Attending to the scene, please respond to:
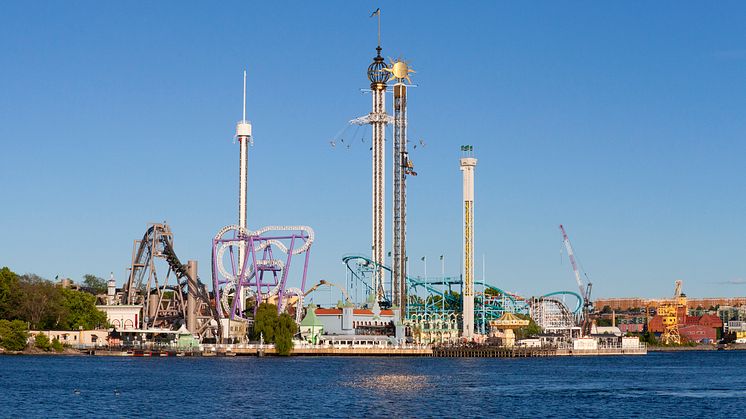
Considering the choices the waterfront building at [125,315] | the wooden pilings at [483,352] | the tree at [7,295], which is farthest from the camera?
the waterfront building at [125,315]

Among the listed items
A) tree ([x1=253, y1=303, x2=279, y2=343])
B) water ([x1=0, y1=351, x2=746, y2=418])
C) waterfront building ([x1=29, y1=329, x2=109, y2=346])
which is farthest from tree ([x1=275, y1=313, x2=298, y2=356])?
waterfront building ([x1=29, y1=329, x2=109, y2=346])

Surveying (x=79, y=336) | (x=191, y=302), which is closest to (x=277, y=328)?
(x=191, y=302)

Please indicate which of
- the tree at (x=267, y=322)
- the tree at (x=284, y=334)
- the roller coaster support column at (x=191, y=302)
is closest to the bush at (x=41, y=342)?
the roller coaster support column at (x=191, y=302)

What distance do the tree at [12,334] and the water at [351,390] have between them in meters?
11.5

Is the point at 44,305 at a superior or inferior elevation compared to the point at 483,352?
superior

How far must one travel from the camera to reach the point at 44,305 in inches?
6944

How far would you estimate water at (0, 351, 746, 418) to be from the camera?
85.5m

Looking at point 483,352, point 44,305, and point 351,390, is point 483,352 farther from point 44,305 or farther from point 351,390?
point 351,390

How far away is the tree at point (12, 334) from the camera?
164 m

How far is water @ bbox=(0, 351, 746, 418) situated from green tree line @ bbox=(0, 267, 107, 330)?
2070 centimetres

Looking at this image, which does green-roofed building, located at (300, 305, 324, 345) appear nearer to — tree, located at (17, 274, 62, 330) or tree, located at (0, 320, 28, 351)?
tree, located at (17, 274, 62, 330)

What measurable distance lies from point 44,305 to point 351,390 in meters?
87.0

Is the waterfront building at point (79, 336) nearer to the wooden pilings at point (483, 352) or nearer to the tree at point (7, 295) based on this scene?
the tree at point (7, 295)

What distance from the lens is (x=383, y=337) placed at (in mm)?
197250
